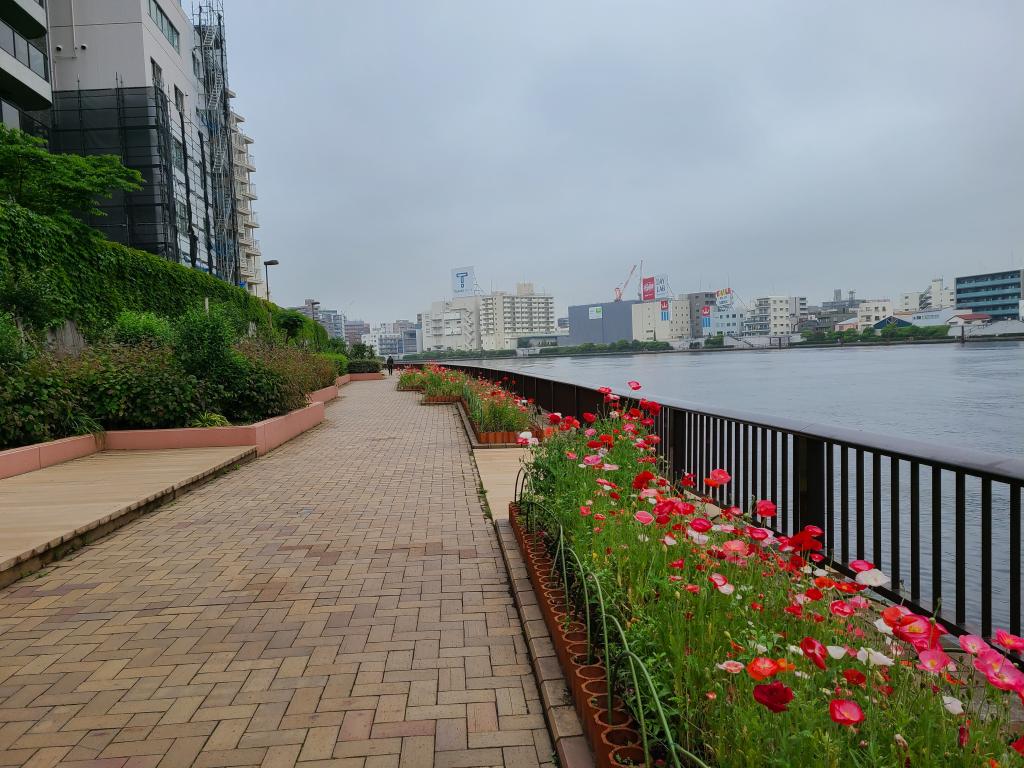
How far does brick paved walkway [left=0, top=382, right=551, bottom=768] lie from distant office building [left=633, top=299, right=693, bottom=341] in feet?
460

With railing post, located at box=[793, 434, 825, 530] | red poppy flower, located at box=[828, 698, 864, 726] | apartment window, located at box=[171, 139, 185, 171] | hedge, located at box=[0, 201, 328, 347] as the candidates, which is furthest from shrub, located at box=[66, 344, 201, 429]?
apartment window, located at box=[171, 139, 185, 171]

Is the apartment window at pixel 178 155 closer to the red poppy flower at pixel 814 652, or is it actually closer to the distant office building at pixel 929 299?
the red poppy flower at pixel 814 652

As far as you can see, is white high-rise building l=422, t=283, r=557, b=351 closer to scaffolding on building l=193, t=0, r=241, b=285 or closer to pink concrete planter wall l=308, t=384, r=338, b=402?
scaffolding on building l=193, t=0, r=241, b=285

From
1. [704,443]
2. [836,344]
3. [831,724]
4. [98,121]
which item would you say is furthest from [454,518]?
[836,344]

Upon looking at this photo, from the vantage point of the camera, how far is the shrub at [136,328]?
15891 mm

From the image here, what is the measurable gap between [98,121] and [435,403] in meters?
35.3

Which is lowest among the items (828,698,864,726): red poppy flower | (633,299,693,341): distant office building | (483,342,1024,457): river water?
(483,342,1024,457): river water

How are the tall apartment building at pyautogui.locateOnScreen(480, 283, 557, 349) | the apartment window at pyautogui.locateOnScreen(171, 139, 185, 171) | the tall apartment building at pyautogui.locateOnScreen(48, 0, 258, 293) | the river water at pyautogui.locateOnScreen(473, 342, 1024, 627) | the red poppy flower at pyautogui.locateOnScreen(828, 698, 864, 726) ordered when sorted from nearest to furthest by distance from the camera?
the red poppy flower at pyautogui.locateOnScreen(828, 698, 864, 726)
the river water at pyautogui.locateOnScreen(473, 342, 1024, 627)
the tall apartment building at pyautogui.locateOnScreen(48, 0, 258, 293)
the apartment window at pyautogui.locateOnScreen(171, 139, 185, 171)
the tall apartment building at pyautogui.locateOnScreen(480, 283, 557, 349)

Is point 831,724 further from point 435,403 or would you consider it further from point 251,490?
point 435,403

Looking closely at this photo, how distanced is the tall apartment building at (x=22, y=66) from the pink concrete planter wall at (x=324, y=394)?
60.9 ft

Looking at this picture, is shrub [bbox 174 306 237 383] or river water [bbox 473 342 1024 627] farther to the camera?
shrub [bbox 174 306 237 383]

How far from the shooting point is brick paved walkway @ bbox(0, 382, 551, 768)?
8.79 ft

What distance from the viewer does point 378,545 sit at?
17.8ft

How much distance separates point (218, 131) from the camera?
62656 millimetres
